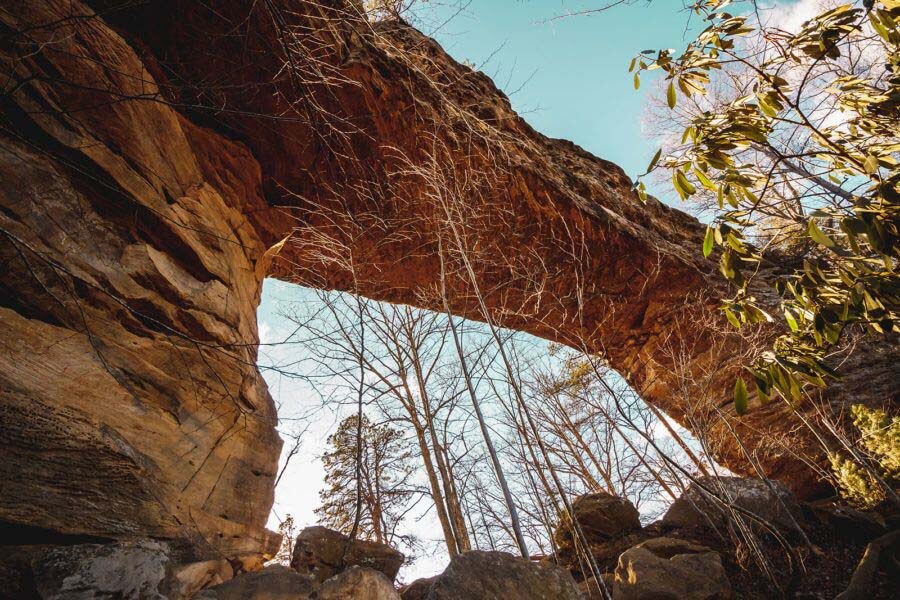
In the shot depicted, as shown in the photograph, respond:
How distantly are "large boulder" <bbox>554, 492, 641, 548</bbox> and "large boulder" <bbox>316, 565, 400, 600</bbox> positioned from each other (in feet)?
15.1

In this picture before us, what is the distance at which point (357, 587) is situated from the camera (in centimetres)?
269

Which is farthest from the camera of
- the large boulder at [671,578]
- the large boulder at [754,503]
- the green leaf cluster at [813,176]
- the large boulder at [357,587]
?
the large boulder at [754,503]

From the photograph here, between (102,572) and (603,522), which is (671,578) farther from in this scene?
(102,572)

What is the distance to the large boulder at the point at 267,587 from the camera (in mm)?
2879

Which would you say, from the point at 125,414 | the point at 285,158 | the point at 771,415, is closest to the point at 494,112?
the point at 285,158

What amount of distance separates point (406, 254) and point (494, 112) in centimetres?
341

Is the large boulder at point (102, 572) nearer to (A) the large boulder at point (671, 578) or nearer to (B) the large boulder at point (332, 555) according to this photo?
(B) the large boulder at point (332, 555)

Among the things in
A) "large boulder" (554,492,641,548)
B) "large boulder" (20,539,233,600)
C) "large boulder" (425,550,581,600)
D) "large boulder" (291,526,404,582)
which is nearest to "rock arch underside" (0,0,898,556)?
"large boulder" (20,539,233,600)

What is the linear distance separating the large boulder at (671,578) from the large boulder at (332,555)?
2.73 m

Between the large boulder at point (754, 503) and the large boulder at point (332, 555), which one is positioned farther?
the large boulder at point (754, 503)

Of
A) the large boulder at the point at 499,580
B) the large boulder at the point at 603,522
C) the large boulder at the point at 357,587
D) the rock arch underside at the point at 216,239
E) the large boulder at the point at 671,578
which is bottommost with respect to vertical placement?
the large boulder at the point at 671,578

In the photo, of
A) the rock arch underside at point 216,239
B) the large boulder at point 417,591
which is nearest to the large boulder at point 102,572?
the rock arch underside at point 216,239

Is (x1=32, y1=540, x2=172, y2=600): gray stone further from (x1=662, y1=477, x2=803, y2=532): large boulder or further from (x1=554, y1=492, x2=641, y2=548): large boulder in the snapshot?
(x1=662, y1=477, x2=803, y2=532): large boulder

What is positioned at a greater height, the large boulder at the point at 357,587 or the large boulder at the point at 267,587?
the large boulder at the point at 267,587
